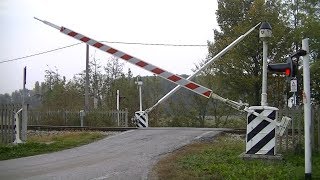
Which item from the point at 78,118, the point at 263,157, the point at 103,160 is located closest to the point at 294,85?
the point at 263,157

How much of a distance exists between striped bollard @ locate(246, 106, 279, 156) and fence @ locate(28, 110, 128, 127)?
17.2m

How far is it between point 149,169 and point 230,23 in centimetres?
2290

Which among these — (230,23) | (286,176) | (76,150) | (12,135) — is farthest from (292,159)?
(230,23)

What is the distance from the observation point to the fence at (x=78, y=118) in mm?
26781

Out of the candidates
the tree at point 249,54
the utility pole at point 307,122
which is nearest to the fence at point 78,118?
the tree at point 249,54

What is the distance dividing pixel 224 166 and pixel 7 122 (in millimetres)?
9670

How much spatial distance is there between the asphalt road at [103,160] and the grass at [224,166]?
48 centimetres

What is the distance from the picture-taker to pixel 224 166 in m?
8.52

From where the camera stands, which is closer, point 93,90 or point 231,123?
point 231,123

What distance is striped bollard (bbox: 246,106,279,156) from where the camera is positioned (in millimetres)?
9602

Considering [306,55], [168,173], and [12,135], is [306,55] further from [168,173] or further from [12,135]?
[12,135]

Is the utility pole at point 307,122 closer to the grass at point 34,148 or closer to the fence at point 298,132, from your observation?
the fence at point 298,132

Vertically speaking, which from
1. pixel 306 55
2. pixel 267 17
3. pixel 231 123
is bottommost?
pixel 231 123

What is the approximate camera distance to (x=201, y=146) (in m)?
12.5
